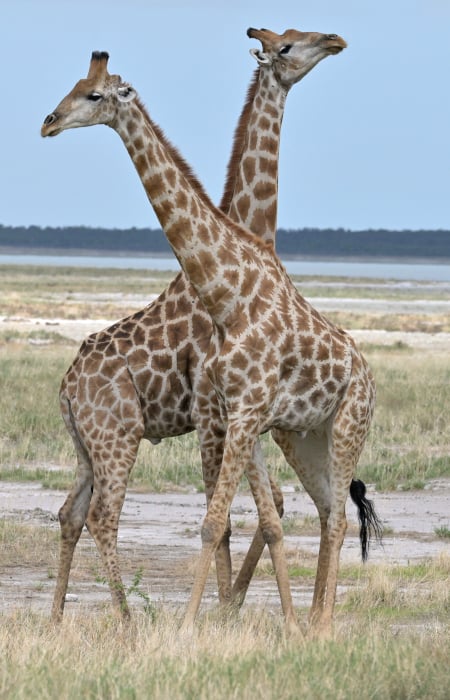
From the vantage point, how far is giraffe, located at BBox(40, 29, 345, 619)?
28.2 ft

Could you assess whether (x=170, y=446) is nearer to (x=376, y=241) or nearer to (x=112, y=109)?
(x=112, y=109)

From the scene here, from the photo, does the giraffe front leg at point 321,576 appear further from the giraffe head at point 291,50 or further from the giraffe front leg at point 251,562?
the giraffe head at point 291,50

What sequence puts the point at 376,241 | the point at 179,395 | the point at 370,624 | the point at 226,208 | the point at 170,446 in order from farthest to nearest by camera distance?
the point at 376,241 → the point at 170,446 → the point at 226,208 → the point at 179,395 → the point at 370,624

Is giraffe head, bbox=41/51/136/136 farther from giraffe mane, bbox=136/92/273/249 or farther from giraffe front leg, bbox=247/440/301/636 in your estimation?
giraffe front leg, bbox=247/440/301/636

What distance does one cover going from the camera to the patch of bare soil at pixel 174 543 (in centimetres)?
949

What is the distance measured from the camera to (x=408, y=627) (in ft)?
27.3

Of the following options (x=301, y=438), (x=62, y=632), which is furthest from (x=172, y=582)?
(x=62, y=632)

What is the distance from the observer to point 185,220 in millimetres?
8109

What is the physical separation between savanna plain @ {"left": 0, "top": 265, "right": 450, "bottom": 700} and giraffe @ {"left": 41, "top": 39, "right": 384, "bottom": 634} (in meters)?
0.54

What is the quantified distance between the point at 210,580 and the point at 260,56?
11.8 ft

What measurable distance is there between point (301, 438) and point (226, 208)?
1.59m

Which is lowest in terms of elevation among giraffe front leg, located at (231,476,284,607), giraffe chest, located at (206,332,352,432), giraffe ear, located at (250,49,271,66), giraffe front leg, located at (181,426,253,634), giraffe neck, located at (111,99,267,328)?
giraffe front leg, located at (231,476,284,607)

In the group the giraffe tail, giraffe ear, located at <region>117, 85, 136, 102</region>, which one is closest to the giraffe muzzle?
giraffe ear, located at <region>117, 85, 136, 102</region>

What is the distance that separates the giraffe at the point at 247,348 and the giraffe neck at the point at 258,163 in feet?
2.67
